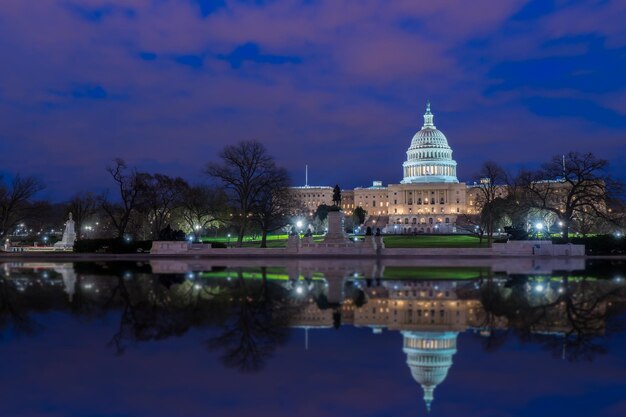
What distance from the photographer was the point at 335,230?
2094 inches

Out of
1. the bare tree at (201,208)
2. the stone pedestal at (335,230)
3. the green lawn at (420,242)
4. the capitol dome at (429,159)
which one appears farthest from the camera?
the capitol dome at (429,159)

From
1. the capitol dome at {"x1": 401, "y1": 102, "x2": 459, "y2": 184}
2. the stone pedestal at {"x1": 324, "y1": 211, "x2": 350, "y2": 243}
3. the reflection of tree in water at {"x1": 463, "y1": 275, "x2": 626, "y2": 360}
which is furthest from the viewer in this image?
the capitol dome at {"x1": 401, "y1": 102, "x2": 459, "y2": 184}

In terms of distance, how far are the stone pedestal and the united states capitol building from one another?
86825 mm

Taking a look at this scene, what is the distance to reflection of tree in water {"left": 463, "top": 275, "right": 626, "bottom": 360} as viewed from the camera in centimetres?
1212

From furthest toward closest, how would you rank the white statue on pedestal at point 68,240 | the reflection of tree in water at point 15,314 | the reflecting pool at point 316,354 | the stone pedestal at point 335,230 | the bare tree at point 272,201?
1. the white statue on pedestal at point 68,240
2. the bare tree at point 272,201
3. the stone pedestal at point 335,230
4. the reflection of tree in water at point 15,314
5. the reflecting pool at point 316,354

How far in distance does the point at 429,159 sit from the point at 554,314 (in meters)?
157

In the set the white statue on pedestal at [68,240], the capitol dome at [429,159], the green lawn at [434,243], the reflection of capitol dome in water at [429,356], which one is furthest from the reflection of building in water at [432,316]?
the capitol dome at [429,159]

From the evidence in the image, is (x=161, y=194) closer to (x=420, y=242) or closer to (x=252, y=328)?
(x=420, y=242)

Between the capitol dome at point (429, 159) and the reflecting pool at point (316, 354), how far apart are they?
496ft

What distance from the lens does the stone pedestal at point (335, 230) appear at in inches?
2071

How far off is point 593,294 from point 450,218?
133737 millimetres

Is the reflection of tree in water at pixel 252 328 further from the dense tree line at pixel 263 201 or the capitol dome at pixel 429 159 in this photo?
the capitol dome at pixel 429 159

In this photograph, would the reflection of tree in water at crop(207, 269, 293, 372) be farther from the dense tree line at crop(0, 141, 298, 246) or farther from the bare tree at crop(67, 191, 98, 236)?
the bare tree at crop(67, 191, 98, 236)

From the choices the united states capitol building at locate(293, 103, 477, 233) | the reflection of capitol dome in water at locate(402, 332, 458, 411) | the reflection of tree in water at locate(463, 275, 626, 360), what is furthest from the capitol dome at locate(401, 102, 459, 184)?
the reflection of capitol dome in water at locate(402, 332, 458, 411)
